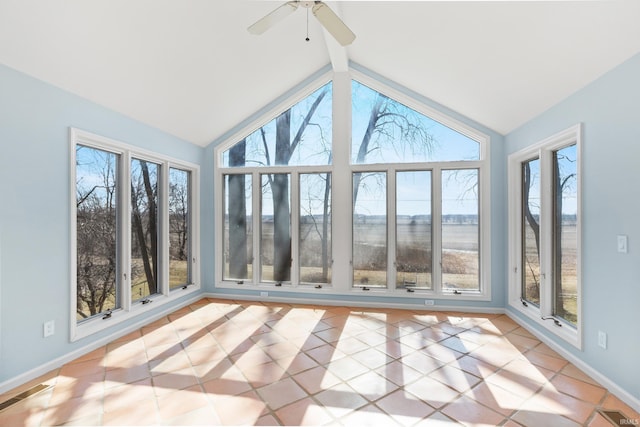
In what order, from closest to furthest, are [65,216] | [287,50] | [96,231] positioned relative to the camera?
[65,216] → [96,231] → [287,50]

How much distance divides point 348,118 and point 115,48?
2.85 meters

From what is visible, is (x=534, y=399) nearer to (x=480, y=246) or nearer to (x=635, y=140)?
(x=635, y=140)

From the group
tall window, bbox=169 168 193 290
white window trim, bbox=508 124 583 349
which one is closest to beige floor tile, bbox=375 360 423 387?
white window trim, bbox=508 124 583 349

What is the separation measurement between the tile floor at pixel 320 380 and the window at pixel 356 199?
0.97 m

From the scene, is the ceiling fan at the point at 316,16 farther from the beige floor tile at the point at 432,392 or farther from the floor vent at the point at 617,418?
the floor vent at the point at 617,418

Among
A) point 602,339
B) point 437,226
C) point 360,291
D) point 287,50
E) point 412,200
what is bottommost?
point 360,291

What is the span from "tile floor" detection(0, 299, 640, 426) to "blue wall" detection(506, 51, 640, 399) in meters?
0.30

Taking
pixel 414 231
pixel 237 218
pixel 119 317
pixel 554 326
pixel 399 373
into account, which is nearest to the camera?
pixel 399 373

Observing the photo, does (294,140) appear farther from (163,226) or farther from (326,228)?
(163,226)

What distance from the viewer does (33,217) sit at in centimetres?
244

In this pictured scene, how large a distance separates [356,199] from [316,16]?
2608 mm

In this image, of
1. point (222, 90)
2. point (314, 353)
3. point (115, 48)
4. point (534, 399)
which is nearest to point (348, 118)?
point (222, 90)

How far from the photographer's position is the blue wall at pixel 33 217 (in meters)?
2.27

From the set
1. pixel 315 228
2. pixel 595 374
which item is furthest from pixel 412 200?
pixel 595 374
